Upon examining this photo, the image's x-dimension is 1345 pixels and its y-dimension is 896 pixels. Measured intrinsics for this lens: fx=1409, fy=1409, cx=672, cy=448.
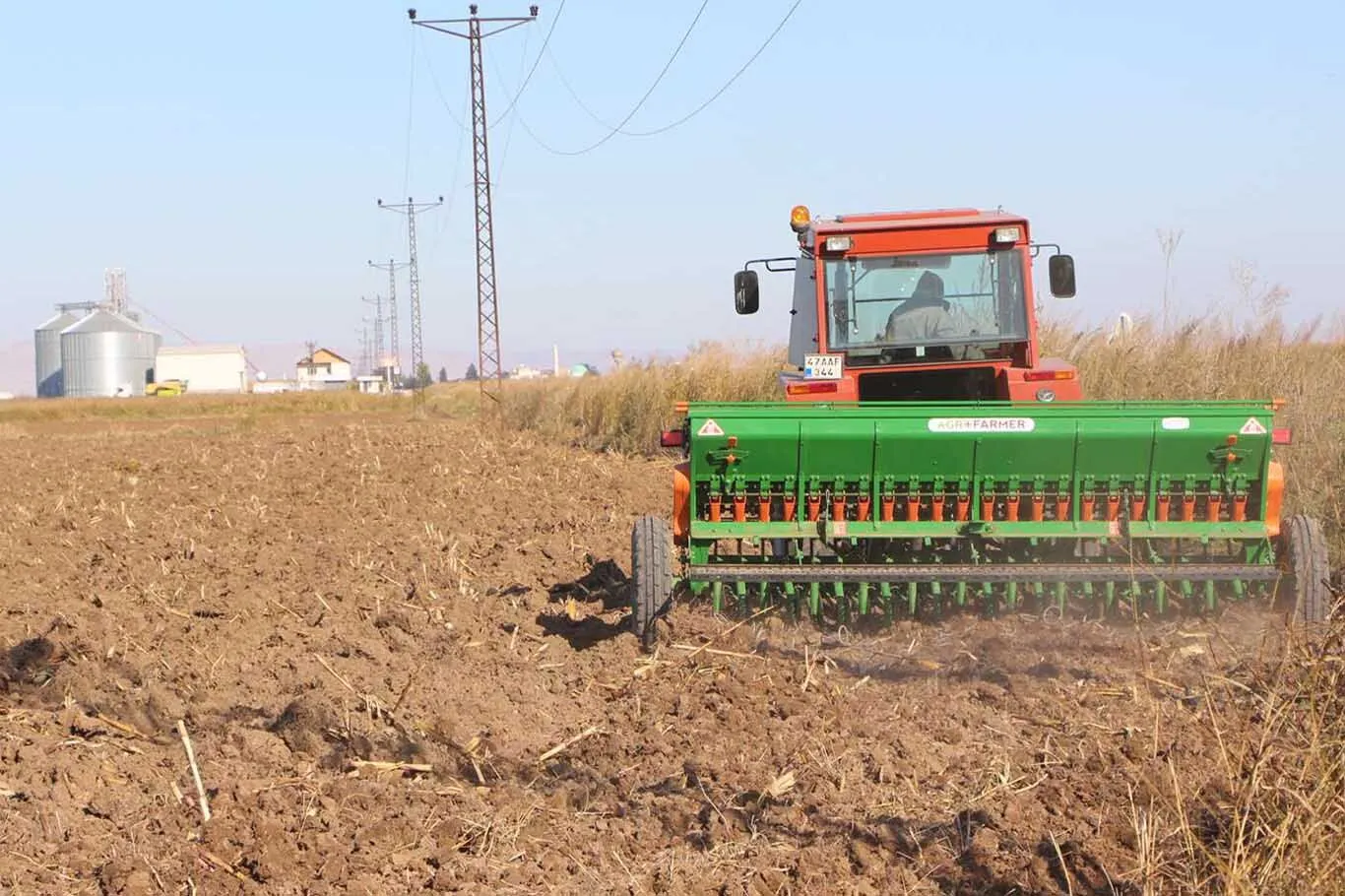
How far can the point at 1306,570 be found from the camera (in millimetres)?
6898

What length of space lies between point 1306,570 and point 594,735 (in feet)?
12.1

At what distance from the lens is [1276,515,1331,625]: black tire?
270 inches

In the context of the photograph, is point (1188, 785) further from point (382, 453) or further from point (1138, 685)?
point (382, 453)

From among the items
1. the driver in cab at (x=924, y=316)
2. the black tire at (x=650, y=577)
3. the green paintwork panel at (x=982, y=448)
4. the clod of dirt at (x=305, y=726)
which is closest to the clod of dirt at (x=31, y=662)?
the clod of dirt at (x=305, y=726)

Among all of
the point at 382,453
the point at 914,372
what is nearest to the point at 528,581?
the point at 914,372

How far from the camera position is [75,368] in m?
90.9

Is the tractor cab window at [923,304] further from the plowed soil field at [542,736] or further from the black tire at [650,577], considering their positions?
the black tire at [650,577]

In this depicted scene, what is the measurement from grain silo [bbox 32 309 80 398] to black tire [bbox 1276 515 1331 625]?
98472mm

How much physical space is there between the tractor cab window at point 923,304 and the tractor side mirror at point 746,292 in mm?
468

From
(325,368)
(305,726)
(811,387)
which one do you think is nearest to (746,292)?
(811,387)

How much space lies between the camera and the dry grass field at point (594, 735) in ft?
13.4

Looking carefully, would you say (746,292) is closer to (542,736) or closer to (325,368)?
(542,736)

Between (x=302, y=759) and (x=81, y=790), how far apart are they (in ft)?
2.48

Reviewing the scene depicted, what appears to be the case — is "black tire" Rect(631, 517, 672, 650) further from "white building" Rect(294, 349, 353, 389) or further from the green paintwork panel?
"white building" Rect(294, 349, 353, 389)
